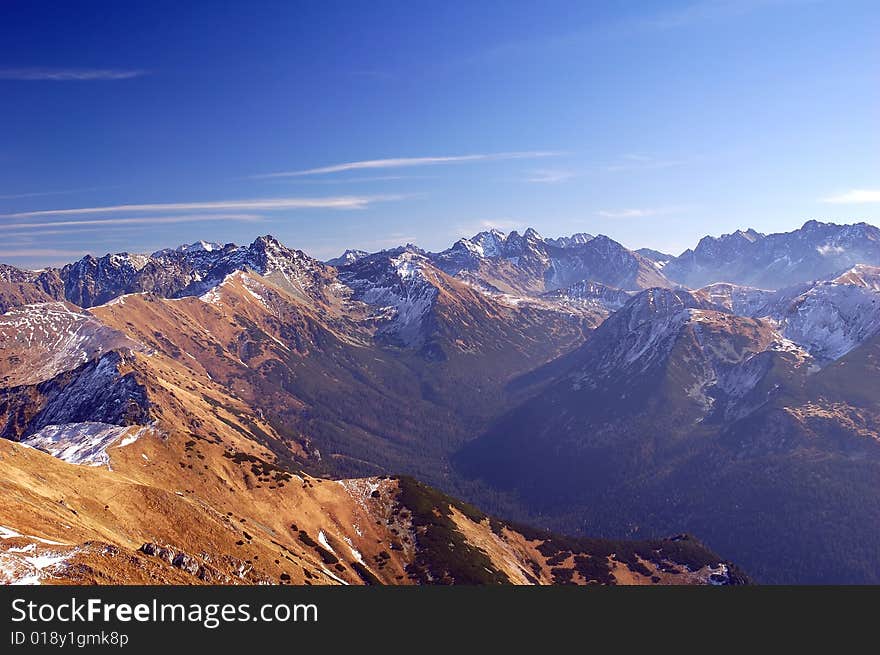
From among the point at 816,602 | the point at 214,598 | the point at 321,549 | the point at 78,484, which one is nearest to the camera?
the point at 214,598

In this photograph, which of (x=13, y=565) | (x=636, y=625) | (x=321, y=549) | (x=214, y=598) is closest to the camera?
(x=214, y=598)

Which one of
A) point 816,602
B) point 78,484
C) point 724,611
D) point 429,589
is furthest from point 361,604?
point 78,484

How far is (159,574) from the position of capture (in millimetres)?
85750

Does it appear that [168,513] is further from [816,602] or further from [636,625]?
[816,602]

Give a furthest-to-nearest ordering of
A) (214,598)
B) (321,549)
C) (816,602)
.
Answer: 1. (321,549)
2. (816,602)
3. (214,598)

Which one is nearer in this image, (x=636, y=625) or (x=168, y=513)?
(x=636, y=625)

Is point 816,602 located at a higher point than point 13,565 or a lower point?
lower

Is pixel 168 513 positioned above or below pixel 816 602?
above

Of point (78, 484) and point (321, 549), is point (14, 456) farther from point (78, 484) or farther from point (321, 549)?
point (321, 549)

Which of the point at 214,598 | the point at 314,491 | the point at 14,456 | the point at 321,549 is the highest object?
the point at 14,456

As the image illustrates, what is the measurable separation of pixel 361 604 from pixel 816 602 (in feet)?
175

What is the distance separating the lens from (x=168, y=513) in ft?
421

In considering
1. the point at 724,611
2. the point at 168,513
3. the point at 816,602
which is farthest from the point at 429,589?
the point at 168,513

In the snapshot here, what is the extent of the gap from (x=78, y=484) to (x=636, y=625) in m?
125
